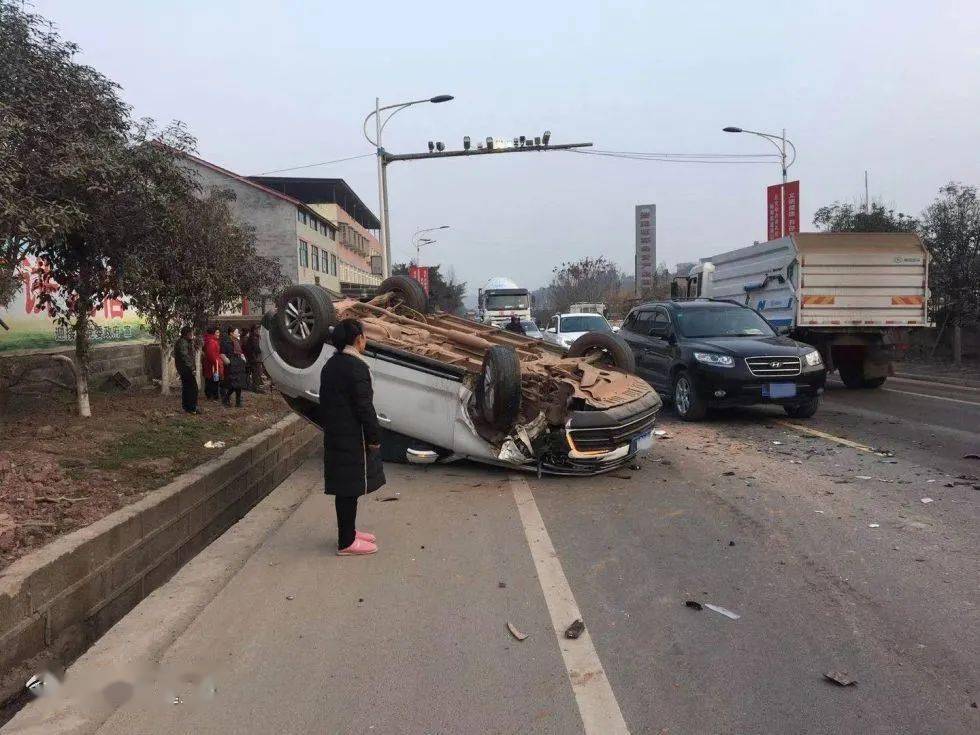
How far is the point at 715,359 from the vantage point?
10.2 m

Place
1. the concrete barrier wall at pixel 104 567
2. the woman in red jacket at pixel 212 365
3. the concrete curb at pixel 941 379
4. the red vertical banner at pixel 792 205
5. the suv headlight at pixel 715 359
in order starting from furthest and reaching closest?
the red vertical banner at pixel 792 205 < the concrete curb at pixel 941 379 < the woman in red jacket at pixel 212 365 < the suv headlight at pixel 715 359 < the concrete barrier wall at pixel 104 567

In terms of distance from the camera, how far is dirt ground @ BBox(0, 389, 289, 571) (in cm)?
523

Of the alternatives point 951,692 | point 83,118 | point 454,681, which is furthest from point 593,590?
point 83,118

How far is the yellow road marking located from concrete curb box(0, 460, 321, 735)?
6.55 m

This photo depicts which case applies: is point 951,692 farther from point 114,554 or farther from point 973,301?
point 973,301

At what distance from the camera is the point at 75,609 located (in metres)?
4.52

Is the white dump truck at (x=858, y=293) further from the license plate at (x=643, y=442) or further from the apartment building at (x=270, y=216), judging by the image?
the apartment building at (x=270, y=216)

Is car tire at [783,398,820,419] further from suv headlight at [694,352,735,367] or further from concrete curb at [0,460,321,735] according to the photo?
concrete curb at [0,460,321,735]

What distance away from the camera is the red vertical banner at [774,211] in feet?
Answer: 90.0

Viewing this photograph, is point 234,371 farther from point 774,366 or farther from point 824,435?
point 824,435

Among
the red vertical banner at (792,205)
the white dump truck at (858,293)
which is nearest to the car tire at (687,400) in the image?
the white dump truck at (858,293)

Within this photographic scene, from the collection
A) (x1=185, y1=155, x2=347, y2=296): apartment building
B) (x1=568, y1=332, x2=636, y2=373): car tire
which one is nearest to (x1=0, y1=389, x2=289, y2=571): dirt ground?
(x1=568, y1=332, x2=636, y2=373): car tire

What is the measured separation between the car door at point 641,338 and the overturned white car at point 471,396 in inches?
155

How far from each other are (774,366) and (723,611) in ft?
21.7
